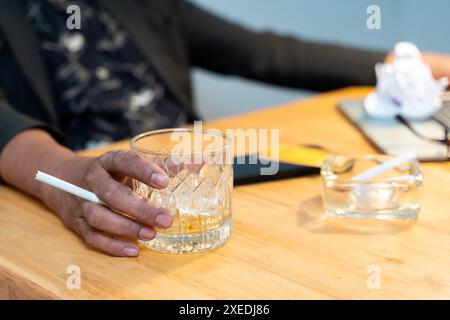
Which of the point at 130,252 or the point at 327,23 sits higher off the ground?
the point at 327,23

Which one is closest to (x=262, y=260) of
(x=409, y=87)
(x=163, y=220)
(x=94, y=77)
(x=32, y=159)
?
(x=163, y=220)

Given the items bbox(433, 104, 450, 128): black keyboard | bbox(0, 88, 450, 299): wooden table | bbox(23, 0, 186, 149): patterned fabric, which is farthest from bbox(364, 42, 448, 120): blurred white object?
bbox(23, 0, 186, 149): patterned fabric

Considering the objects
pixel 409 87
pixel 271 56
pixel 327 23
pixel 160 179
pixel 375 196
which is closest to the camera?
pixel 160 179

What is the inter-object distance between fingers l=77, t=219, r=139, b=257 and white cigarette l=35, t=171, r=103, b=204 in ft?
0.10

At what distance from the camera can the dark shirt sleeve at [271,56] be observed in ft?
4.24

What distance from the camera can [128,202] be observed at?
1.98 feet

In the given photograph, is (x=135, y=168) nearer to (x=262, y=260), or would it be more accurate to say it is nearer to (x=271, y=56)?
(x=262, y=260)

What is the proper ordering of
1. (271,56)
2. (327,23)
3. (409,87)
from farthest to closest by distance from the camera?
(327,23), (271,56), (409,87)

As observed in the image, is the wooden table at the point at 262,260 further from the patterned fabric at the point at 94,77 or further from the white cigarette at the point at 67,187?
the patterned fabric at the point at 94,77

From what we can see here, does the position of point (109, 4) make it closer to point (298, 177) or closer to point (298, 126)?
point (298, 126)

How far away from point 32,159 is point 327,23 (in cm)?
128

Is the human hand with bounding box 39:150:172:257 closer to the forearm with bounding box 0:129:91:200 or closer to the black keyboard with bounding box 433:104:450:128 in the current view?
the forearm with bounding box 0:129:91:200
